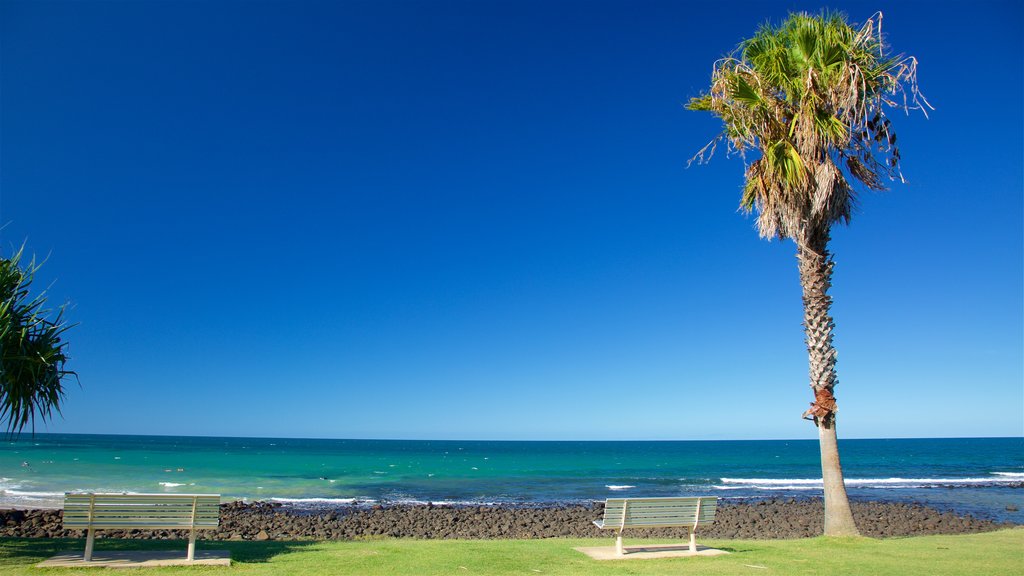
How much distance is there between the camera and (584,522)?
2162cm

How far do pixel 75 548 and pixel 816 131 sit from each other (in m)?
15.0

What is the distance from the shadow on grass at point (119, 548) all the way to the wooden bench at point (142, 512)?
65cm

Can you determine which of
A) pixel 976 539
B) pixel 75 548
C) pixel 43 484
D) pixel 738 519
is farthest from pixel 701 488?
pixel 43 484

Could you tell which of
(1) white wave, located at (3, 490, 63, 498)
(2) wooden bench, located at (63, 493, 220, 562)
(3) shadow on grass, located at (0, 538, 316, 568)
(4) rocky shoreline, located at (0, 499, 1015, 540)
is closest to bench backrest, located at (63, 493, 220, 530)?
(2) wooden bench, located at (63, 493, 220, 562)

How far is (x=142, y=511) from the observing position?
9289 mm

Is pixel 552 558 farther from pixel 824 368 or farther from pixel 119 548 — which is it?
pixel 119 548

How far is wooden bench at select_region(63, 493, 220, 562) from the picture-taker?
908 centimetres

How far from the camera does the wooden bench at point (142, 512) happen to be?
9.08m

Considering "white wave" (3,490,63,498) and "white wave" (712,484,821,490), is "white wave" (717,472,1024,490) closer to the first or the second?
"white wave" (712,484,821,490)

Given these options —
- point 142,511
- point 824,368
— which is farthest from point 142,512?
point 824,368

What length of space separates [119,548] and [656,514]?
353 inches

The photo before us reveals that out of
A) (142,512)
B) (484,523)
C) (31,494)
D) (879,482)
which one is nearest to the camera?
(142,512)

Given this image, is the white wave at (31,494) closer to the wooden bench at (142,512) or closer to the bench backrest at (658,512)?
the wooden bench at (142,512)

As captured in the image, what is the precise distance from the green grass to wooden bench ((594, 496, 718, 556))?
0.68m
